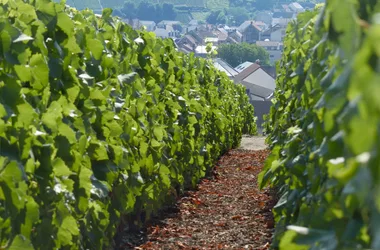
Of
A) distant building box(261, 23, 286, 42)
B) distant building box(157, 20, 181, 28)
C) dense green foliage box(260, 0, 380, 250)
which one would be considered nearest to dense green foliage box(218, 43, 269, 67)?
distant building box(261, 23, 286, 42)

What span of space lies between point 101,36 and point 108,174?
1213 mm

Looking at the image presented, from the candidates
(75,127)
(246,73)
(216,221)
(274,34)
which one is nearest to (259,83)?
(246,73)

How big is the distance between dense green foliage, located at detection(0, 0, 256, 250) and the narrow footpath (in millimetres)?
290

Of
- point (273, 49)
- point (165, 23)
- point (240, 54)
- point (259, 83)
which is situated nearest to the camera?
point (259, 83)

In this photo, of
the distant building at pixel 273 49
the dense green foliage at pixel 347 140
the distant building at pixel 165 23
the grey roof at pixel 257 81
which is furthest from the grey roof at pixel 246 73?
the distant building at pixel 165 23

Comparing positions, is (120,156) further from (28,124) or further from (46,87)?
(28,124)

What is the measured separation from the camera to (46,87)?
15.3 feet

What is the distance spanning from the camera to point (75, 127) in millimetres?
5133

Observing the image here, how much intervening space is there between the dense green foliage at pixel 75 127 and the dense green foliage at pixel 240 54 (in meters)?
105

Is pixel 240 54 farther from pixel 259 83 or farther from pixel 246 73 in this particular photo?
pixel 259 83

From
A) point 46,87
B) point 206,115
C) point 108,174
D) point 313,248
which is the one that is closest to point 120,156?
point 108,174

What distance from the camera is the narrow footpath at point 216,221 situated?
744 cm

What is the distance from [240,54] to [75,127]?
11017 centimetres

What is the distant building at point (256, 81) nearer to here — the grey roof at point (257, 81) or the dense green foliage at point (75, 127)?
the grey roof at point (257, 81)
